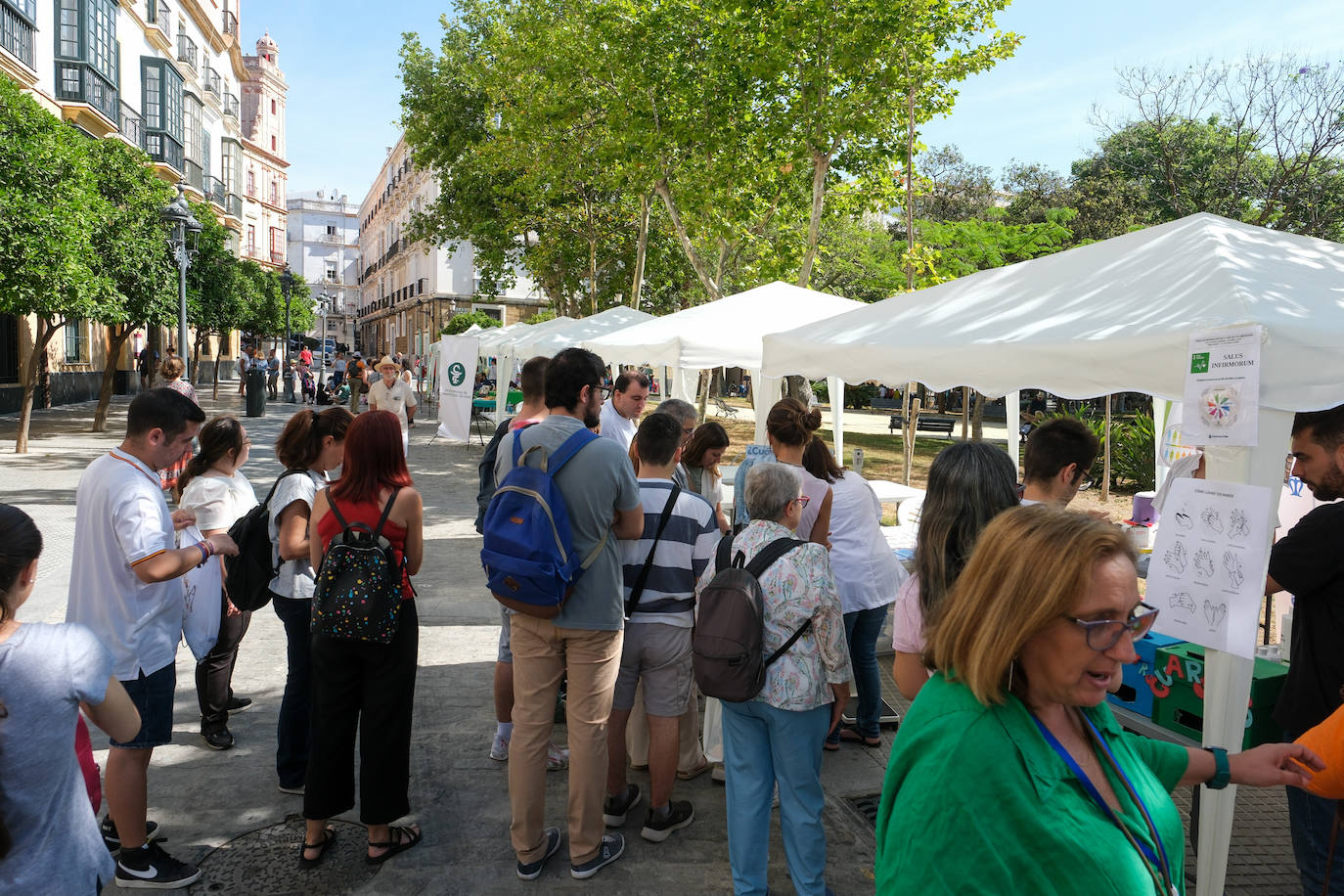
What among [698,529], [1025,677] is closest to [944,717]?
[1025,677]

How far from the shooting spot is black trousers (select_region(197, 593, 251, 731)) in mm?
4293

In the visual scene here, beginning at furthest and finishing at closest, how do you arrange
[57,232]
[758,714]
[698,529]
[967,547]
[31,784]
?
[57,232], [698,529], [758,714], [967,547], [31,784]

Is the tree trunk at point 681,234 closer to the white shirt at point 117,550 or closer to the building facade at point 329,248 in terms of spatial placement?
the white shirt at point 117,550

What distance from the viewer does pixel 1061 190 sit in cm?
2880

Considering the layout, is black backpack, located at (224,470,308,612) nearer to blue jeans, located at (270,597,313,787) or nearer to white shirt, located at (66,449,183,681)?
blue jeans, located at (270,597,313,787)

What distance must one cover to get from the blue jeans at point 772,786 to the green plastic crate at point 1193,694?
1531mm

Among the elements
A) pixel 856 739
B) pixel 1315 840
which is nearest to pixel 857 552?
pixel 856 739

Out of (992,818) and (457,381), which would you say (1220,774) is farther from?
(457,381)

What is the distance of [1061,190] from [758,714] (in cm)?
2993

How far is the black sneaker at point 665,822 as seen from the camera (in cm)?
368

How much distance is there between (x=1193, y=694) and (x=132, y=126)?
30.9 meters

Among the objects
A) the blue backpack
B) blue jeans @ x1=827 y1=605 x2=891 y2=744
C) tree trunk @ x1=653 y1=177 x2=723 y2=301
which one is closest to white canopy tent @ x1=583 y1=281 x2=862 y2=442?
blue jeans @ x1=827 y1=605 x2=891 y2=744

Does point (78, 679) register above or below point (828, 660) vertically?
above

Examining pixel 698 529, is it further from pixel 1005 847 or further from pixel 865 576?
pixel 1005 847
